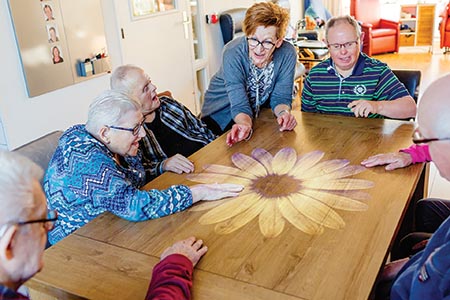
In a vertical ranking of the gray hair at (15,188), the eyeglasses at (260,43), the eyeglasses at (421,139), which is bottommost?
the eyeglasses at (421,139)

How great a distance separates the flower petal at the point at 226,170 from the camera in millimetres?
1808

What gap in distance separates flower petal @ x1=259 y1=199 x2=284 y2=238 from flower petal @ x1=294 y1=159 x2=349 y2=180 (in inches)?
9.7

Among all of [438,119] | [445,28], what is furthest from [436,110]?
Result: [445,28]

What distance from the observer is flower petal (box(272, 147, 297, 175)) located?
6.01 feet

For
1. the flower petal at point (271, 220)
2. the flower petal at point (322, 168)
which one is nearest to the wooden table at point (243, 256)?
the flower petal at point (271, 220)

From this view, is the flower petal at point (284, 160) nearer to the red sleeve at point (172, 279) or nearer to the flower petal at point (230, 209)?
the flower petal at point (230, 209)

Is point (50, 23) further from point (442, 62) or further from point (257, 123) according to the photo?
point (442, 62)

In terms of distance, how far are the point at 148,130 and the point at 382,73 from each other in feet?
3.99

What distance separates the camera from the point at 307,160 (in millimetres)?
1911

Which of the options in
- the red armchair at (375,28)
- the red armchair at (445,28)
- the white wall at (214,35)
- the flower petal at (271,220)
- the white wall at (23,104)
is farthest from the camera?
the red armchair at (375,28)

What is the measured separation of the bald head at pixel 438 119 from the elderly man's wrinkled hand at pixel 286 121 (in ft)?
3.64

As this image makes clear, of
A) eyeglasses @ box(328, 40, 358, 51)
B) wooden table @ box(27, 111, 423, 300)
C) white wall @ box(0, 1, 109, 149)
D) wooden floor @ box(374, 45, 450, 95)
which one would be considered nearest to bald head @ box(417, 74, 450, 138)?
wooden table @ box(27, 111, 423, 300)

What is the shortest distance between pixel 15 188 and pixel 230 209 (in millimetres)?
778

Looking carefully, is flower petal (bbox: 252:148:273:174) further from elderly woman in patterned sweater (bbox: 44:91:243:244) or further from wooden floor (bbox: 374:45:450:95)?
wooden floor (bbox: 374:45:450:95)
